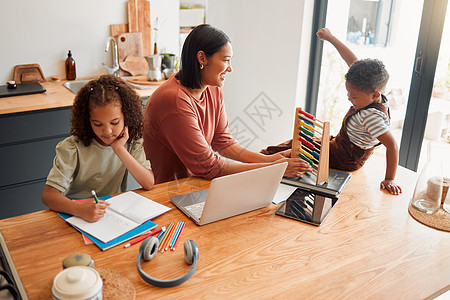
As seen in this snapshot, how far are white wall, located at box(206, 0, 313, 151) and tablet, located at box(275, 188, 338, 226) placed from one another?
178 centimetres

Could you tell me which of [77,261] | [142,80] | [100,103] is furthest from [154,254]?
[142,80]

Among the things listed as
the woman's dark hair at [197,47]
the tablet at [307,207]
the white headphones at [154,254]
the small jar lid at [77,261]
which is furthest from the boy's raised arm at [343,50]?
the small jar lid at [77,261]

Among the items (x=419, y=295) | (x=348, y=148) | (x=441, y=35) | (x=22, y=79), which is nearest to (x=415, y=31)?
(x=441, y=35)

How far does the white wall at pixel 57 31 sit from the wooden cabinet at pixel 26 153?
0.66 m

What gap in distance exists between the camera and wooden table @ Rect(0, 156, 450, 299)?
110 centimetres

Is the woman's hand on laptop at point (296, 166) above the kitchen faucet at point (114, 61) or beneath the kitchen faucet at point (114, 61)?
beneath

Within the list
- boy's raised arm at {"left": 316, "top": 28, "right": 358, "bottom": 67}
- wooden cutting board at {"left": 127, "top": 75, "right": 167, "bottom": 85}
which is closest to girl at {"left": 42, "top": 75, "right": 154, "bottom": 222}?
boy's raised arm at {"left": 316, "top": 28, "right": 358, "bottom": 67}

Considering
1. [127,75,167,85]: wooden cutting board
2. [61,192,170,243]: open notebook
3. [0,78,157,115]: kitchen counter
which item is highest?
[127,75,167,85]: wooden cutting board

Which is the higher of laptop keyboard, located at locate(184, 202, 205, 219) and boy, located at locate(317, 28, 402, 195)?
boy, located at locate(317, 28, 402, 195)

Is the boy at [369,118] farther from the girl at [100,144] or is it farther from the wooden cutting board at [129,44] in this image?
the wooden cutting board at [129,44]

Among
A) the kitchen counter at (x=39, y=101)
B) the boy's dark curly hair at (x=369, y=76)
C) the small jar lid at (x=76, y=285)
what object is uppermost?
the boy's dark curly hair at (x=369, y=76)

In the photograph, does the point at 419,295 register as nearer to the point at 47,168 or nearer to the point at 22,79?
the point at 47,168

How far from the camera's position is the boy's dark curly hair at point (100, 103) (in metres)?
1.65

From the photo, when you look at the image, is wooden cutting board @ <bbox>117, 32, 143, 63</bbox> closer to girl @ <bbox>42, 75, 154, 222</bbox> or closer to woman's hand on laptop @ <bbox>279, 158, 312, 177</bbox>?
girl @ <bbox>42, 75, 154, 222</bbox>
